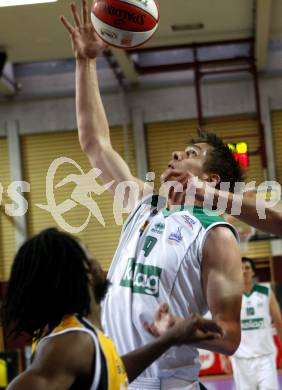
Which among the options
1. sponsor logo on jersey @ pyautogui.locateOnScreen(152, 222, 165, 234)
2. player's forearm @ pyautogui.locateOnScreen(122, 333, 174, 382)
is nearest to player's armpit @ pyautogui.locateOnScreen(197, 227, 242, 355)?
sponsor logo on jersey @ pyautogui.locateOnScreen(152, 222, 165, 234)

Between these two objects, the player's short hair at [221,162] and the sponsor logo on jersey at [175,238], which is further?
the player's short hair at [221,162]

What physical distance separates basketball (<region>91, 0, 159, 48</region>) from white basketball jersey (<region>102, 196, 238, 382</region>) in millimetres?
1545

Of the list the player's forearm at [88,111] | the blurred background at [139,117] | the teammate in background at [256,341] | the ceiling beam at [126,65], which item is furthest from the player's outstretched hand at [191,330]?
the blurred background at [139,117]

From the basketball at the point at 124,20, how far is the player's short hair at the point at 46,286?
240cm

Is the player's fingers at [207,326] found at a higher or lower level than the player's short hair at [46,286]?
lower

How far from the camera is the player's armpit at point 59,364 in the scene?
7.79ft

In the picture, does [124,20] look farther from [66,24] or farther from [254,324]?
[254,324]

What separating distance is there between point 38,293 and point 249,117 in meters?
12.8

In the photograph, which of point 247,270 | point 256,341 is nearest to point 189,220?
point 247,270

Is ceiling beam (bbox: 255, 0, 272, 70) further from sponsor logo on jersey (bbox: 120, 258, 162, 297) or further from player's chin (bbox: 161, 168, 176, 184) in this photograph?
player's chin (bbox: 161, 168, 176, 184)

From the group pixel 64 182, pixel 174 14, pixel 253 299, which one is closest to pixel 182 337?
pixel 253 299

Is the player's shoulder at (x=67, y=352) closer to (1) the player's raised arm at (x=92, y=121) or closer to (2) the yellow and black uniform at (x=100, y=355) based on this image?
(2) the yellow and black uniform at (x=100, y=355)

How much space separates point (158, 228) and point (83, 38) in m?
1.32

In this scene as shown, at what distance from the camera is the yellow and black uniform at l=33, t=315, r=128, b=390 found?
248 centimetres
